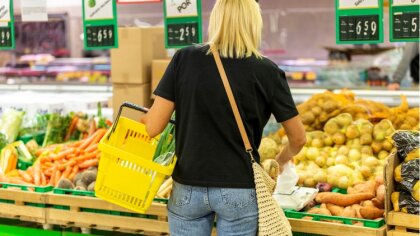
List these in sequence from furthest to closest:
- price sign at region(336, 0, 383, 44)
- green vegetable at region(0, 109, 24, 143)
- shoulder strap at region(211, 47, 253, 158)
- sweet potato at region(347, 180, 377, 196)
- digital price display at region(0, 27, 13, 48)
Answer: green vegetable at region(0, 109, 24, 143) → digital price display at region(0, 27, 13, 48) → price sign at region(336, 0, 383, 44) → sweet potato at region(347, 180, 377, 196) → shoulder strap at region(211, 47, 253, 158)

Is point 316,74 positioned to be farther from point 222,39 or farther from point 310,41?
point 222,39

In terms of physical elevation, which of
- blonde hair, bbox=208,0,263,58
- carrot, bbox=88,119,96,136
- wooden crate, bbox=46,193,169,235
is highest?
blonde hair, bbox=208,0,263,58

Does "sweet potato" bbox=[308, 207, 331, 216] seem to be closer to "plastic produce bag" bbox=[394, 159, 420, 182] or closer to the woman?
"plastic produce bag" bbox=[394, 159, 420, 182]

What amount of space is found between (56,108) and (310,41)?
5641 mm

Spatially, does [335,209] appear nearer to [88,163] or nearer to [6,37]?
[88,163]

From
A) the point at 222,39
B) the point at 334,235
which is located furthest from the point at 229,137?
the point at 334,235

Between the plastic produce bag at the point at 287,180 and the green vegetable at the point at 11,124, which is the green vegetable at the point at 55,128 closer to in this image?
the green vegetable at the point at 11,124

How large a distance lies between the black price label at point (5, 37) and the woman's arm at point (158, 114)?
2.56 meters

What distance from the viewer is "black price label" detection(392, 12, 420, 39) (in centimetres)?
406

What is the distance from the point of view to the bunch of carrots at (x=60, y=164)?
4801 millimetres

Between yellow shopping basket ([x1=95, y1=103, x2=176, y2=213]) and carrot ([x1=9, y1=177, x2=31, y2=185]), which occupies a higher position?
yellow shopping basket ([x1=95, y1=103, x2=176, y2=213])

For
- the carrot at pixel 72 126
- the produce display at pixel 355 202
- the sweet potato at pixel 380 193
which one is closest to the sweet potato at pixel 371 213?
the produce display at pixel 355 202

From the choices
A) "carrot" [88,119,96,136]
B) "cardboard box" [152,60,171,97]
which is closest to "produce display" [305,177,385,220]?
"cardboard box" [152,60,171,97]

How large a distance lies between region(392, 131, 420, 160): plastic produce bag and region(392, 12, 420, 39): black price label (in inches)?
32.3
